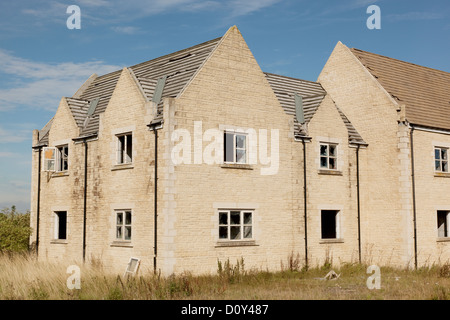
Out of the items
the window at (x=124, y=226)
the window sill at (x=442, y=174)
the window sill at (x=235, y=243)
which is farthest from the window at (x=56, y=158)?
the window sill at (x=442, y=174)

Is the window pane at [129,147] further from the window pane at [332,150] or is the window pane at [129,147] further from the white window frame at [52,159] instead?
the window pane at [332,150]

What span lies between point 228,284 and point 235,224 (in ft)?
10.4

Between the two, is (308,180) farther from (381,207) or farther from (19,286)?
(19,286)

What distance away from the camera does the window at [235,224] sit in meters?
21.9

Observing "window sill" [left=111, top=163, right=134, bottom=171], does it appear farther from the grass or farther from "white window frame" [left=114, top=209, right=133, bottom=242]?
the grass

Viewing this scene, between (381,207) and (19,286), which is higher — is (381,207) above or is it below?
above

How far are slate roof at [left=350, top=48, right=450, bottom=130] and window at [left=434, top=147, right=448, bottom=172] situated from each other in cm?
111

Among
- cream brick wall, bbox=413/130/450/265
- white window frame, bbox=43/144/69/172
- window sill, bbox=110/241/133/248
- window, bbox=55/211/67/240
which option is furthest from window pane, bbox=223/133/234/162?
cream brick wall, bbox=413/130/450/265

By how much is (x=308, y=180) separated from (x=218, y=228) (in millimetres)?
5080

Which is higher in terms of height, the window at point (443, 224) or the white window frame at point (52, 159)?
the white window frame at point (52, 159)

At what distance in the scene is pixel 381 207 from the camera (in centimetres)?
2612

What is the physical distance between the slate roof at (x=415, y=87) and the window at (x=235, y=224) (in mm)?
8986

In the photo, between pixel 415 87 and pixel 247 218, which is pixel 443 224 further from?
pixel 247 218
